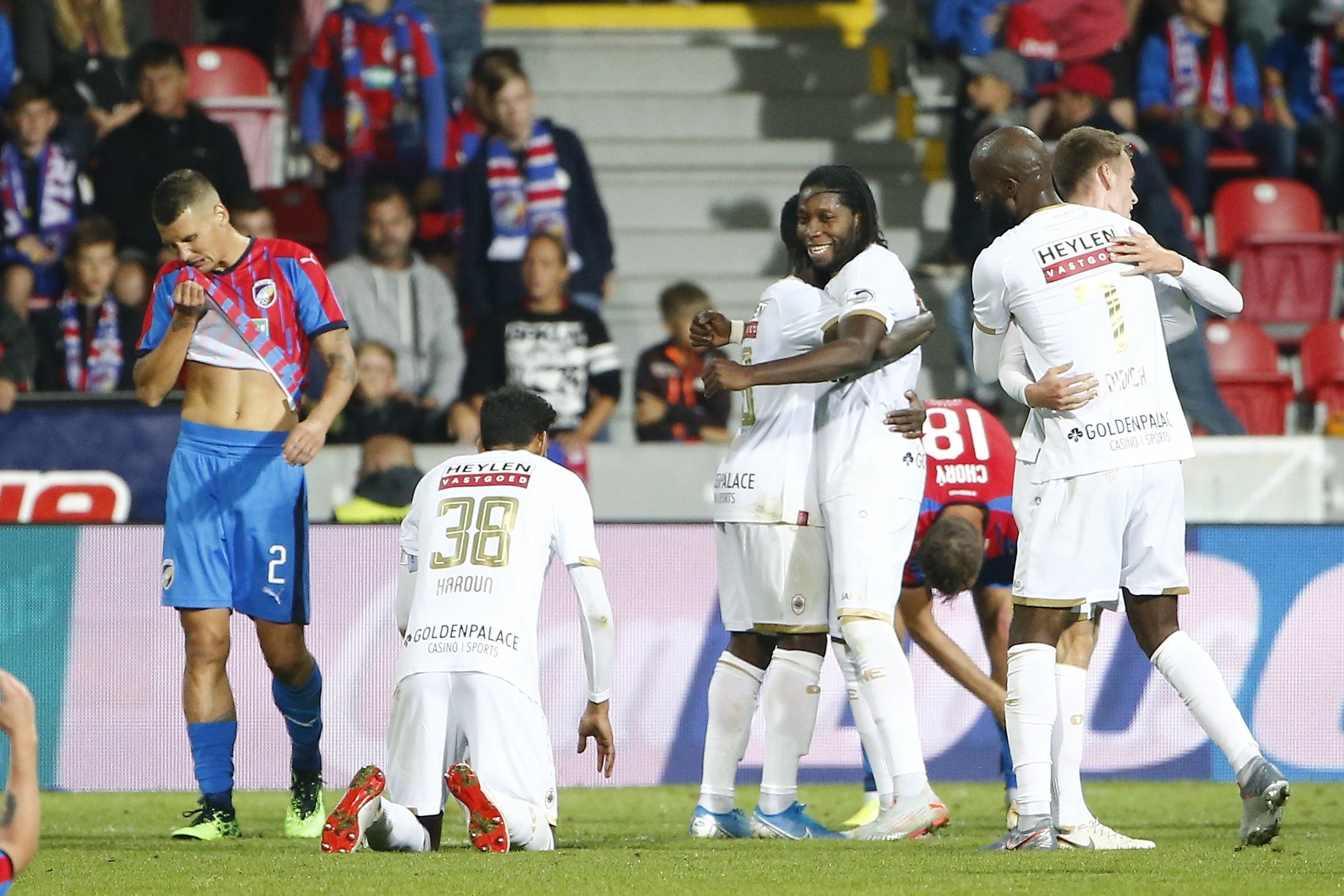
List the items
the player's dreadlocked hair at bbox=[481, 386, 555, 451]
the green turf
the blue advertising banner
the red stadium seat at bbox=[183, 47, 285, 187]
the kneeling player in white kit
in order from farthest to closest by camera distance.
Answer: the red stadium seat at bbox=[183, 47, 285, 187] < the blue advertising banner < the player's dreadlocked hair at bbox=[481, 386, 555, 451] < the kneeling player in white kit < the green turf

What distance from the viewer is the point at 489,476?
20.2 ft

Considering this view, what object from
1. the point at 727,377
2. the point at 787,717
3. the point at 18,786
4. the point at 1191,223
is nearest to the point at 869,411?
the point at 727,377

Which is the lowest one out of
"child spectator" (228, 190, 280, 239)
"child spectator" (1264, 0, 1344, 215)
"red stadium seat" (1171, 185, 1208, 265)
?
"child spectator" (228, 190, 280, 239)

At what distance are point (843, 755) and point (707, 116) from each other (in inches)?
280

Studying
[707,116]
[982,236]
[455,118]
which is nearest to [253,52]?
[455,118]

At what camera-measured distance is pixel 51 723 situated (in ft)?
29.1

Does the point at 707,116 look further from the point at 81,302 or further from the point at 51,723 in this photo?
the point at 51,723

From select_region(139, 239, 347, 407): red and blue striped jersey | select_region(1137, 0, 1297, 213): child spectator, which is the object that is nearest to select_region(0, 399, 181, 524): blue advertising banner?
select_region(139, 239, 347, 407): red and blue striped jersey

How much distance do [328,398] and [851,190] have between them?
1894 millimetres

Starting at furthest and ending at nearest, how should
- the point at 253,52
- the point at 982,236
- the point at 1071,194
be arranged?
the point at 253,52 < the point at 982,236 < the point at 1071,194

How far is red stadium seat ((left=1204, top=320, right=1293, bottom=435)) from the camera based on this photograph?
12.4 m

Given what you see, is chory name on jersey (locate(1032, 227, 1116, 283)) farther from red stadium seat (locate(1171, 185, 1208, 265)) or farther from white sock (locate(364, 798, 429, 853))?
red stadium seat (locate(1171, 185, 1208, 265))

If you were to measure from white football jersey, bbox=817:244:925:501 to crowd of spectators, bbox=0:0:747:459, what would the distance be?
390 cm

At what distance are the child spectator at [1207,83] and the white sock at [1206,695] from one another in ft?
28.0
